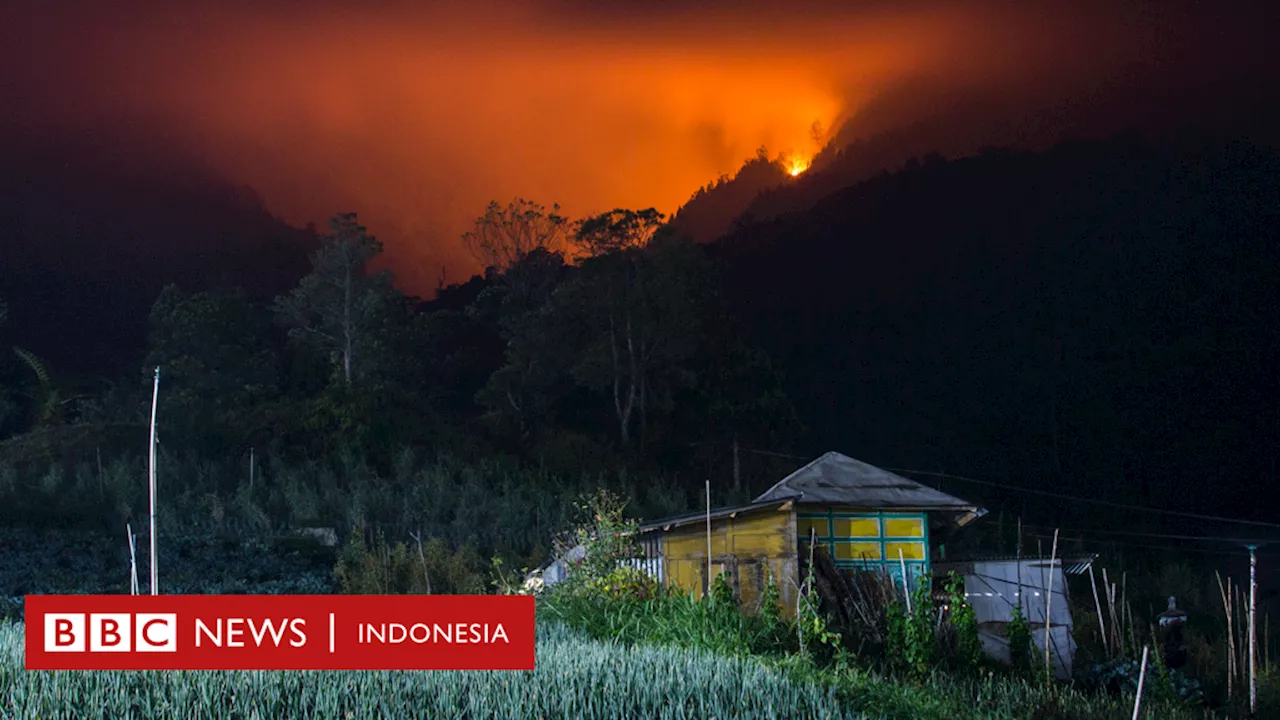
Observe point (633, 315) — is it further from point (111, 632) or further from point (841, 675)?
point (111, 632)

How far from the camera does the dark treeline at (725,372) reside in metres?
38.1

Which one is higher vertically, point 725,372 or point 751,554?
point 725,372

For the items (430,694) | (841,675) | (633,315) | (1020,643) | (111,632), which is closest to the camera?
(430,694)

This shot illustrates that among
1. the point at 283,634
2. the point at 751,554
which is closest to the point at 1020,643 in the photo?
the point at 751,554

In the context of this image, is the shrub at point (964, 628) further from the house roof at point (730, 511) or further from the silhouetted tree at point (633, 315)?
the silhouetted tree at point (633, 315)

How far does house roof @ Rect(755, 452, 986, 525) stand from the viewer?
55.0ft

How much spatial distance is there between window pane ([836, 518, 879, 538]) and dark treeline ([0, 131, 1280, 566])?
15.7m

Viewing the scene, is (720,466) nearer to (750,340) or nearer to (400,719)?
(750,340)

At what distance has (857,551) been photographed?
17.0 metres

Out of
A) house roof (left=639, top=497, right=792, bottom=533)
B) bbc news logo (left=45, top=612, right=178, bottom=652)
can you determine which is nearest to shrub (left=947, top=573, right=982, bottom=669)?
house roof (left=639, top=497, right=792, bottom=533)

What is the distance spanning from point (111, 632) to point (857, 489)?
34.9ft

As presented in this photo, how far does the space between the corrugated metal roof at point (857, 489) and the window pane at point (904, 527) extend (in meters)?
0.35

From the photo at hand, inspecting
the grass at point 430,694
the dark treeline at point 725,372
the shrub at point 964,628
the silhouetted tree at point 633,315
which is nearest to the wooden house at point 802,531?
the shrub at point 964,628

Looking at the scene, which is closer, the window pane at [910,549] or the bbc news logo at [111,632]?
the bbc news logo at [111,632]
